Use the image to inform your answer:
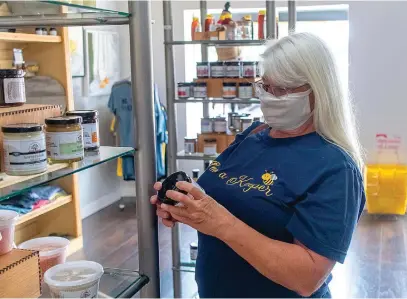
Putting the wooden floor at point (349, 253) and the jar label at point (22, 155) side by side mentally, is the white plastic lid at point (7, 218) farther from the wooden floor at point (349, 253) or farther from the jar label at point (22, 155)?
the wooden floor at point (349, 253)

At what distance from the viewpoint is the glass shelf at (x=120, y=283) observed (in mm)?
1279

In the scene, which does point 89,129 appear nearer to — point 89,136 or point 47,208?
point 89,136

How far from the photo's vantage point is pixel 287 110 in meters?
1.47

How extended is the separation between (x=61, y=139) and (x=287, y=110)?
2.04 ft

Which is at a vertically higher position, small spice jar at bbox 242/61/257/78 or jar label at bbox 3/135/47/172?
small spice jar at bbox 242/61/257/78

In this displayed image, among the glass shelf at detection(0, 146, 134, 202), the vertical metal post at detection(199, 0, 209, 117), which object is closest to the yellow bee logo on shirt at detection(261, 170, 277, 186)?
the glass shelf at detection(0, 146, 134, 202)

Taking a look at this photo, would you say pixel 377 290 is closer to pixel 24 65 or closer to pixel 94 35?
pixel 24 65

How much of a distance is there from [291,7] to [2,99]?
2.68 meters

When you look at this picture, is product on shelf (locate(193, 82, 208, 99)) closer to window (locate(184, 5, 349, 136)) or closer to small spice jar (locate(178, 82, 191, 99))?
small spice jar (locate(178, 82, 191, 99))

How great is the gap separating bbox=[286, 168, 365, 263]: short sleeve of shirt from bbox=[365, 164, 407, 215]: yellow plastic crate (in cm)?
424

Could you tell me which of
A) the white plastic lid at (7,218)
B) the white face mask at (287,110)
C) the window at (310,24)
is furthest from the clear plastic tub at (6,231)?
the window at (310,24)

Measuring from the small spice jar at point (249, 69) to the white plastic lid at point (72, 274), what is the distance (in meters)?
2.47

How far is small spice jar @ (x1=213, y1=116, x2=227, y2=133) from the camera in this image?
3641mm

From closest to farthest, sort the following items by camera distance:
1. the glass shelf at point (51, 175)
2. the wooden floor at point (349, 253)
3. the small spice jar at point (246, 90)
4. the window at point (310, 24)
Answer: the glass shelf at point (51, 175) < the small spice jar at point (246, 90) < the wooden floor at point (349, 253) < the window at point (310, 24)
